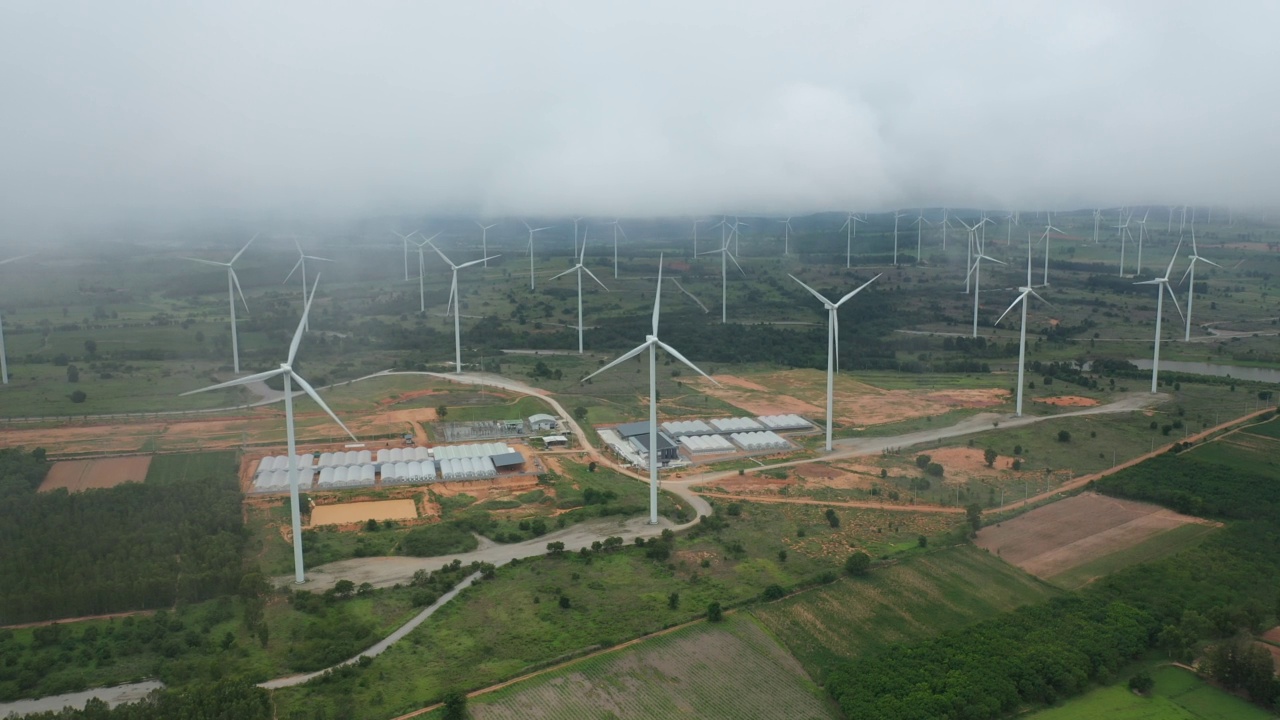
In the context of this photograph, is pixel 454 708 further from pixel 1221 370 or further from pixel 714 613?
pixel 1221 370

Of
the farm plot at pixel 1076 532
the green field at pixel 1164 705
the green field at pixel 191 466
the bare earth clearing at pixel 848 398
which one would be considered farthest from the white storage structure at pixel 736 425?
the green field at pixel 1164 705

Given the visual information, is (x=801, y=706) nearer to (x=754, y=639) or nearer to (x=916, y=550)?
(x=754, y=639)

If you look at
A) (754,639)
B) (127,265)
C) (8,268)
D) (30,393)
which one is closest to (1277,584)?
(754,639)

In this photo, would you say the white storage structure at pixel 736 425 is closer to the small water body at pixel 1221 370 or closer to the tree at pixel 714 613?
the tree at pixel 714 613

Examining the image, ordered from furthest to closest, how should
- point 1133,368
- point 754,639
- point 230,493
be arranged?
point 1133,368 → point 230,493 → point 754,639

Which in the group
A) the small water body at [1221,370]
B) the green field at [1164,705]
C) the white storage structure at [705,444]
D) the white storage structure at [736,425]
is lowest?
the green field at [1164,705]

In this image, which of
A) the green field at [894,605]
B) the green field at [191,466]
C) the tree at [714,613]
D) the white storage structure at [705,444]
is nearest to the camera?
the green field at [894,605]
